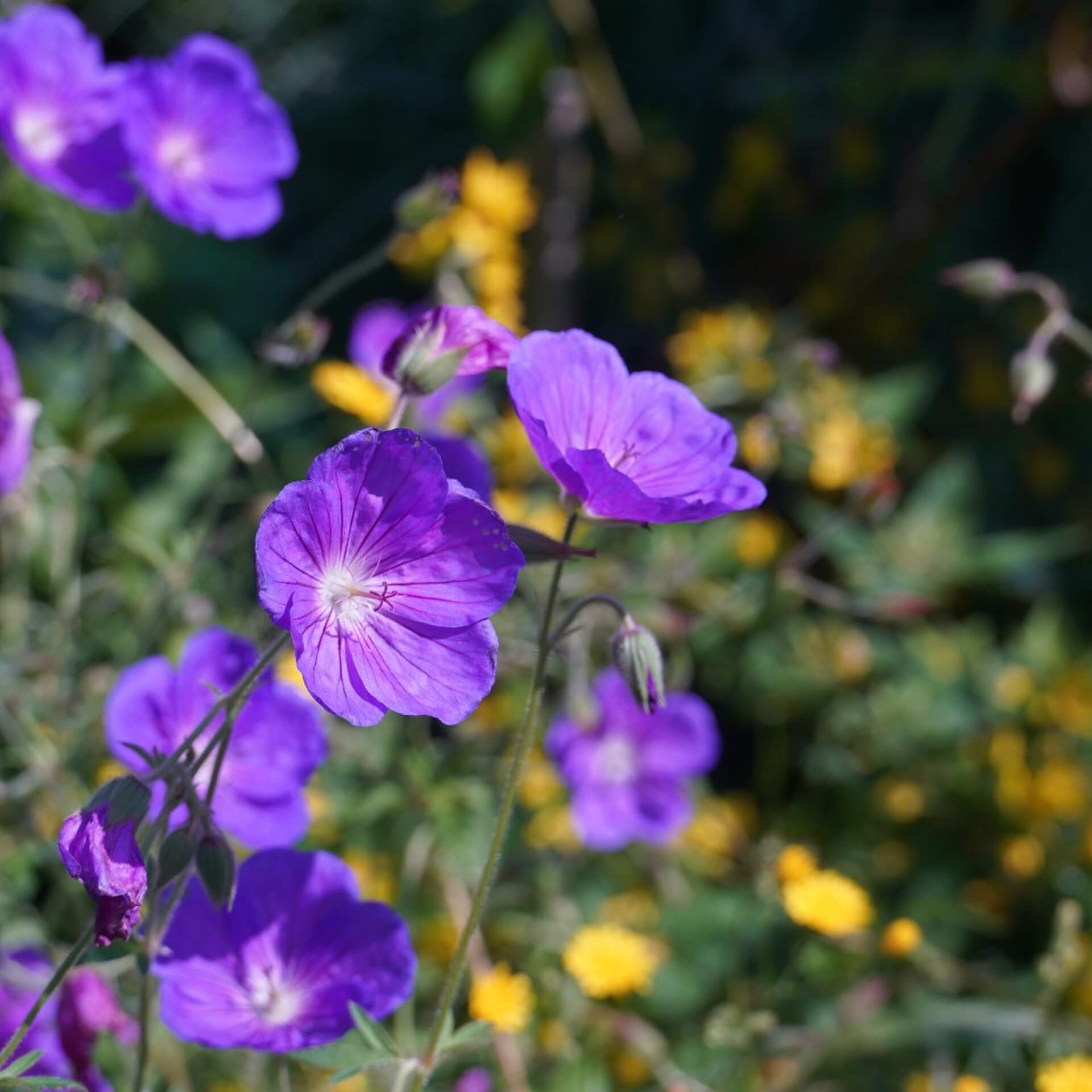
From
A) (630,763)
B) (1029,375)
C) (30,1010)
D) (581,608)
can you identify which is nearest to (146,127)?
(581,608)

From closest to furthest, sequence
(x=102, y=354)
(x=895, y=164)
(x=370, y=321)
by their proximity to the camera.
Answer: (x=102, y=354) → (x=370, y=321) → (x=895, y=164)

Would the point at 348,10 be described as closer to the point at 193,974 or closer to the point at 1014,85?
the point at 1014,85

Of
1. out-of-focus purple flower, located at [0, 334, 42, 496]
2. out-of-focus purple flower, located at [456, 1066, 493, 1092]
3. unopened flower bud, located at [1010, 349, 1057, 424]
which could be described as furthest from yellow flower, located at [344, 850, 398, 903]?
unopened flower bud, located at [1010, 349, 1057, 424]

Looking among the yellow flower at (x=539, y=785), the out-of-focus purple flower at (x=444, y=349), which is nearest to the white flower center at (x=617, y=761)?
the yellow flower at (x=539, y=785)

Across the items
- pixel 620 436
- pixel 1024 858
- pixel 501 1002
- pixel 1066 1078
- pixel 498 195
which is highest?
pixel 620 436

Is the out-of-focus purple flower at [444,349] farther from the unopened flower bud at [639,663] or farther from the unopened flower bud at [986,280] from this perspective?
the unopened flower bud at [986,280]

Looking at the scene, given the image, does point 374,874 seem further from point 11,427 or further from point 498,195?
point 498,195

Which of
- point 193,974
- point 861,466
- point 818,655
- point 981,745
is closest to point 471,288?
point 861,466
